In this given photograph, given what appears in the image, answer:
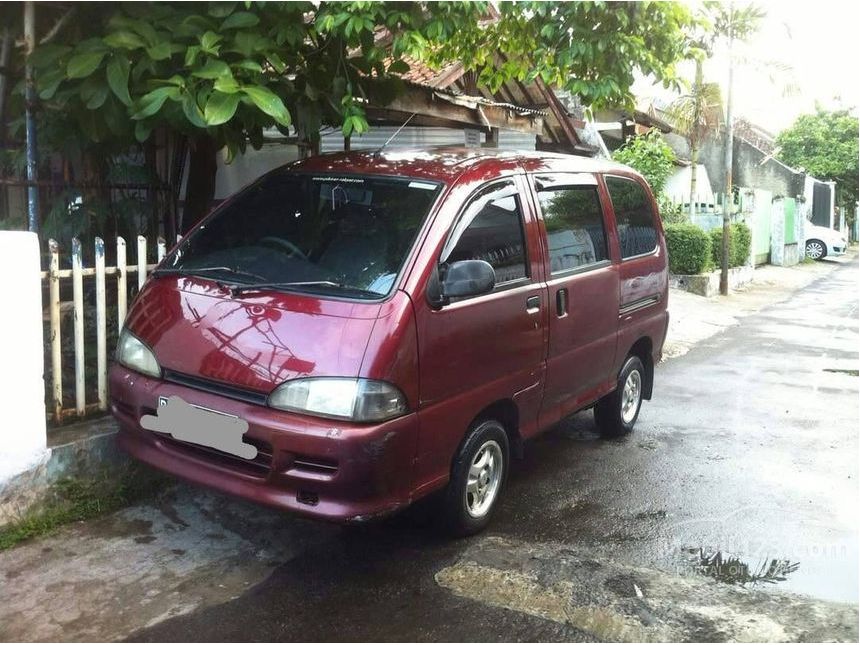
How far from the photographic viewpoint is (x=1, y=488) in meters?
3.71

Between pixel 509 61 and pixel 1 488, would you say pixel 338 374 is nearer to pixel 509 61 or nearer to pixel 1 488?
pixel 1 488

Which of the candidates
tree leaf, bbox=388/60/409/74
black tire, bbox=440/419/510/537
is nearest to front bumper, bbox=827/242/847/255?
tree leaf, bbox=388/60/409/74

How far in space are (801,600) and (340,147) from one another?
22.2 feet

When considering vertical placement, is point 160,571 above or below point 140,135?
below

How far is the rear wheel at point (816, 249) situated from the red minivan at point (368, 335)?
2371cm

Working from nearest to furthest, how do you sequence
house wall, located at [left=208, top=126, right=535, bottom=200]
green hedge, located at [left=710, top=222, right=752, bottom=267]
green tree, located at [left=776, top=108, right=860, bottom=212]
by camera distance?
house wall, located at [left=208, top=126, right=535, bottom=200] < green hedge, located at [left=710, top=222, right=752, bottom=267] < green tree, located at [left=776, top=108, right=860, bottom=212]

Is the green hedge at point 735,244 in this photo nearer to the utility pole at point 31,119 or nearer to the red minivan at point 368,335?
the red minivan at point 368,335

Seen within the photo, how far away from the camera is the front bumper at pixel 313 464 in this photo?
3.21 metres

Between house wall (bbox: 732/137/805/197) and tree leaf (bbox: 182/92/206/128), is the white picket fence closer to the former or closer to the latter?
tree leaf (bbox: 182/92/206/128)

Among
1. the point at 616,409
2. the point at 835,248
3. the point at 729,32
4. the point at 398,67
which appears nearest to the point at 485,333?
the point at 616,409

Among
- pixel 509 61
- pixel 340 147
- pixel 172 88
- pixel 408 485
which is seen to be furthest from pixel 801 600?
pixel 340 147

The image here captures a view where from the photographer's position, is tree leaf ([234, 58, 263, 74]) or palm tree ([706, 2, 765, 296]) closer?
tree leaf ([234, 58, 263, 74])

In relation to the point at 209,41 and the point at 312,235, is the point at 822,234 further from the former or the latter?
the point at 209,41

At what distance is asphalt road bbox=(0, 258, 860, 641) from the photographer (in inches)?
127
